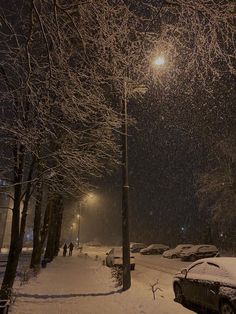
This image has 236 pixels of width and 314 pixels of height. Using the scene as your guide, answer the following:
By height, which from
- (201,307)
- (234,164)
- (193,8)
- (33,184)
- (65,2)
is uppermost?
(234,164)

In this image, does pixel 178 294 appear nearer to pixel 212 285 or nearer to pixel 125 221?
pixel 212 285

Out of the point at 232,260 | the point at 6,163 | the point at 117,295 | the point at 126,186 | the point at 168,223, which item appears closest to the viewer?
the point at 232,260

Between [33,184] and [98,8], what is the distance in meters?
7.34

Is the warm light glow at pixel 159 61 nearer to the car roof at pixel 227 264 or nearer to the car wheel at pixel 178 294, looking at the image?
the car roof at pixel 227 264

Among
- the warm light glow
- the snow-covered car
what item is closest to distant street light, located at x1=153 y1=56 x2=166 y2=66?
the warm light glow

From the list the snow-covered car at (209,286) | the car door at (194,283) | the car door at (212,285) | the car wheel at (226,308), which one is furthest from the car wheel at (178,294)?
the car wheel at (226,308)

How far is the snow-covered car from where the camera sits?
8.90m

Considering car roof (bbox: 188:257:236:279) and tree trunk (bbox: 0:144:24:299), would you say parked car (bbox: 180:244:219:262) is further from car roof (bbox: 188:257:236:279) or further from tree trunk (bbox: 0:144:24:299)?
tree trunk (bbox: 0:144:24:299)

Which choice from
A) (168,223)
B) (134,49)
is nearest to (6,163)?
(134,49)

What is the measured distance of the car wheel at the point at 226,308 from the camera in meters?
8.65

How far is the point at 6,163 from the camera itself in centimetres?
1120

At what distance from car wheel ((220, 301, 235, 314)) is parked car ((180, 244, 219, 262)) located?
82.5 feet

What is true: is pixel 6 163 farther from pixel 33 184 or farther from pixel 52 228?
pixel 52 228

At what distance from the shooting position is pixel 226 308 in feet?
29.0
